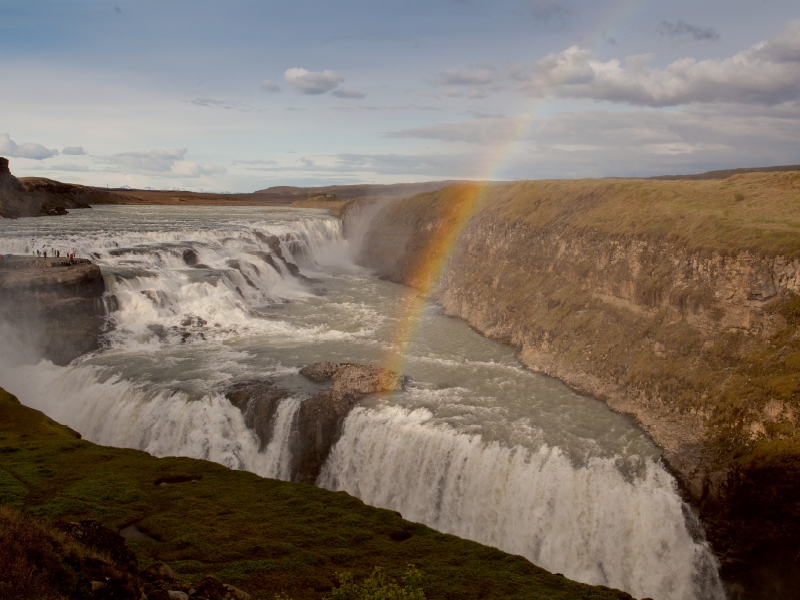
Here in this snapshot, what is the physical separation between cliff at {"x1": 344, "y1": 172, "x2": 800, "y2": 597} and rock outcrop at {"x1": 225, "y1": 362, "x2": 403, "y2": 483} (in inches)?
410

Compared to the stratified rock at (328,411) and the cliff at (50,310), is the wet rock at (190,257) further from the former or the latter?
the stratified rock at (328,411)

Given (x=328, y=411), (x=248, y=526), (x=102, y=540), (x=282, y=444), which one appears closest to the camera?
(x=102, y=540)

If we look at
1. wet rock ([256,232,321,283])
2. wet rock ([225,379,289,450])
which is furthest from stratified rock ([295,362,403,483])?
wet rock ([256,232,321,283])

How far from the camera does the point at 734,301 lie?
25.8m

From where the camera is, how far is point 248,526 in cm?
1592

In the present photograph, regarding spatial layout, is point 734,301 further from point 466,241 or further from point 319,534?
point 466,241

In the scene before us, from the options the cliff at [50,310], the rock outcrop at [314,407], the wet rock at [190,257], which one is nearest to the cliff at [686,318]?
the rock outcrop at [314,407]

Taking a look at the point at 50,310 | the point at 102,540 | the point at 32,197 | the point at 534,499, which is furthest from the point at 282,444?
the point at 32,197

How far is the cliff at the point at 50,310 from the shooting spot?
3297 cm

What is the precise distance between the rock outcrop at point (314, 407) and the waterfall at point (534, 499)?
669 millimetres

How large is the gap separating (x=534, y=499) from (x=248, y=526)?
1115 centimetres

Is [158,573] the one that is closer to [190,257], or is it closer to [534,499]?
[534,499]

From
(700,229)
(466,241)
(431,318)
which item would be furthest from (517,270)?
(700,229)

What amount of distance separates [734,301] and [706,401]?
5.08 metres
